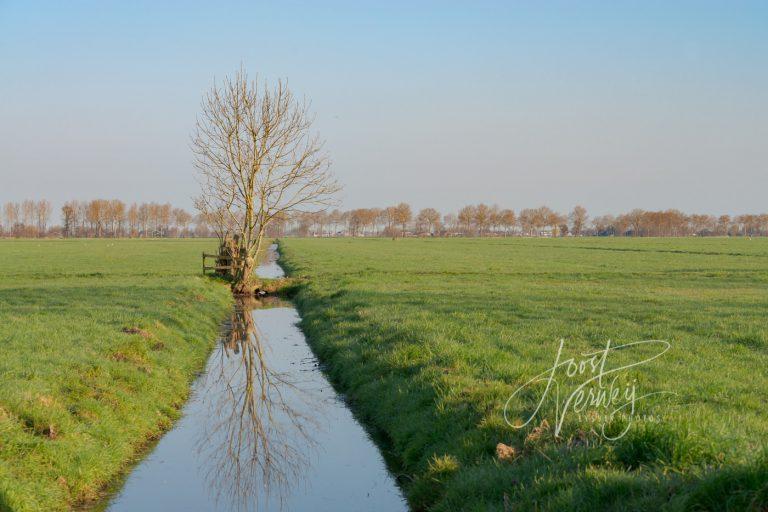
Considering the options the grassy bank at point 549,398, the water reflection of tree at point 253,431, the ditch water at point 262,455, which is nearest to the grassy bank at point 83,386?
the ditch water at point 262,455

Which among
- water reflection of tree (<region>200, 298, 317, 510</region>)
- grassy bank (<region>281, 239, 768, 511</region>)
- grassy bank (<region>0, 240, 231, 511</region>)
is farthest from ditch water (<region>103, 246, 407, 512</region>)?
grassy bank (<region>281, 239, 768, 511</region>)

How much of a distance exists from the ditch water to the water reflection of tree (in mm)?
15

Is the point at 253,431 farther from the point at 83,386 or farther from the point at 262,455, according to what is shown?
the point at 83,386

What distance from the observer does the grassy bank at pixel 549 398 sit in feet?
19.7

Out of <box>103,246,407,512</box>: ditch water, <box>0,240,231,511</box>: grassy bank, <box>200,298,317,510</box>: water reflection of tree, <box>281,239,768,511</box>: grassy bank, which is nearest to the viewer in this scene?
<box>281,239,768,511</box>: grassy bank

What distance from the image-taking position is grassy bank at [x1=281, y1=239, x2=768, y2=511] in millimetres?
6000

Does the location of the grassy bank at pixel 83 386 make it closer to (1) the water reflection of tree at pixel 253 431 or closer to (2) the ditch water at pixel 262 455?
(2) the ditch water at pixel 262 455

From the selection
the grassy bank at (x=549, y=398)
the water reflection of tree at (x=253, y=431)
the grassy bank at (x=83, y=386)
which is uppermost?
the grassy bank at (x=549, y=398)

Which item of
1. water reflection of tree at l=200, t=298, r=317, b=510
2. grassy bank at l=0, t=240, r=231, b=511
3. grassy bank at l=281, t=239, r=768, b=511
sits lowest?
water reflection of tree at l=200, t=298, r=317, b=510

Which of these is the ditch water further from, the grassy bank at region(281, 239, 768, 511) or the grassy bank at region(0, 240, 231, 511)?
the grassy bank at region(281, 239, 768, 511)

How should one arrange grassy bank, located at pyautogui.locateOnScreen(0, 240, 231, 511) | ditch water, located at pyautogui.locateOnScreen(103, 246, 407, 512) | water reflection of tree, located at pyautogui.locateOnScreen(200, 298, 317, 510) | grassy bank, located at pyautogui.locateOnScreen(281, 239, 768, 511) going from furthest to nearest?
water reflection of tree, located at pyautogui.locateOnScreen(200, 298, 317, 510) < ditch water, located at pyautogui.locateOnScreen(103, 246, 407, 512) < grassy bank, located at pyautogui.locateOnScreen(0, 240, 231, 511) < grassy bank, located at pyautogui.locateOnScreen(281, 239, 768, 511)

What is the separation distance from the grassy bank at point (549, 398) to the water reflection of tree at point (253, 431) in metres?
1.28

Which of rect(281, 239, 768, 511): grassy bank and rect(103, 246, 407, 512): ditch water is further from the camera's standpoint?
rect(103, 246, 407, 512): ditch water

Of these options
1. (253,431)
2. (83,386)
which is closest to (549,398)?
(253,431)
